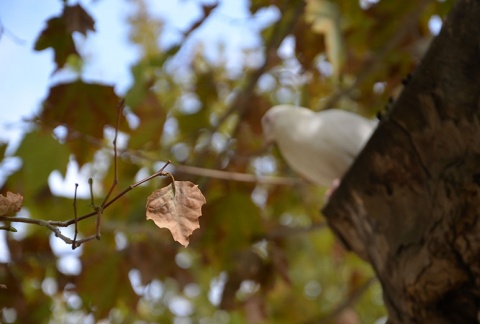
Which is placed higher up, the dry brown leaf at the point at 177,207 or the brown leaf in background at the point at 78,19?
the dry brown leaf at the point at 177,207

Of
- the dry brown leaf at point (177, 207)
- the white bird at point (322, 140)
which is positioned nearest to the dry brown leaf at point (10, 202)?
the dry brown leaf at point (177, 207)

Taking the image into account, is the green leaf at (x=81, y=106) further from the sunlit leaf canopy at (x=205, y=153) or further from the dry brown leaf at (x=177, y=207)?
the dry brown leaf at (x=177, y=207)

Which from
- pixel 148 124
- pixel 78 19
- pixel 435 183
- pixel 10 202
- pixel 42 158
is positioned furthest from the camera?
pixel 148 124

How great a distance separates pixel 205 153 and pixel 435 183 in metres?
1.01

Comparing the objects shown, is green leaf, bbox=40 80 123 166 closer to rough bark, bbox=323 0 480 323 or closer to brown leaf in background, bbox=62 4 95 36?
brown leaf in background, bbox=62 4 95 36

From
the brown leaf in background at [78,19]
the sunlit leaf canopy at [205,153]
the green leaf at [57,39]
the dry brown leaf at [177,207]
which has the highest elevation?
the dry brown leaf at [177,207]

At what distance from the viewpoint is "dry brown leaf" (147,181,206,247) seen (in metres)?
0.70

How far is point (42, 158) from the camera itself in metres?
1.52

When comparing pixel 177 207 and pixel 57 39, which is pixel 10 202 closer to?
pixel 177 207

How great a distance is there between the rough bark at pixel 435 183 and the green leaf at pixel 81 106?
0.62 meters

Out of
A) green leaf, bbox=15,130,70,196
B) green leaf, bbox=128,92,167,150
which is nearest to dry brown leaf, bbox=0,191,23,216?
green leaf, bbox=15,130,70,196

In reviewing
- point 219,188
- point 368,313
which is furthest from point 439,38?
point 368,313

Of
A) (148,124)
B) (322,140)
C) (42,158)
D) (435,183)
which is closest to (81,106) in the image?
(42,158)

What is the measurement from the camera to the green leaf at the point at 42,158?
59.3 inches
